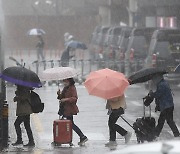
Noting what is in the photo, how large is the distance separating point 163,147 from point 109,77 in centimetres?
856

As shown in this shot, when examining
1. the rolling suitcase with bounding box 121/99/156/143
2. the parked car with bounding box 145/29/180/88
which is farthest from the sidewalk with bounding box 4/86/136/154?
the parked car with bounding box 145/29/180/88

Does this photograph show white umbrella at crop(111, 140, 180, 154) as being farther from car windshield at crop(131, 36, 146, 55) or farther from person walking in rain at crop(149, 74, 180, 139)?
car windshield at crop(131, 36, 146, 55)

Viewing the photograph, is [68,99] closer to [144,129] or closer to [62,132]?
[62,132]

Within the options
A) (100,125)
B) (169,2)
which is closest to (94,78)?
(100,125)

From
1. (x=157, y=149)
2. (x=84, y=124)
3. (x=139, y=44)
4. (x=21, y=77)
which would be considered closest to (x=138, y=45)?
(x=139, y=44)

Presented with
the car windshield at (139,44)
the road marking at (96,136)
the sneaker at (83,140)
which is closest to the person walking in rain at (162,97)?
the sneaker at (83,140)

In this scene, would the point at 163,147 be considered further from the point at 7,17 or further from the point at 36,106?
the point at 7,17

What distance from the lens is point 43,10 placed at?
8519 centimetres

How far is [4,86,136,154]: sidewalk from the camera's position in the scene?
48.1ft

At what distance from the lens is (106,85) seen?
1457cm

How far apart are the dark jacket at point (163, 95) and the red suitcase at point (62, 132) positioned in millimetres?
1784

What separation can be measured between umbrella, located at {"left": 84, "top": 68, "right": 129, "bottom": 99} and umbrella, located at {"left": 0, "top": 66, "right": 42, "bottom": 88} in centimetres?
104

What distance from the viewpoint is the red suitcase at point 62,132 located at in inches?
584

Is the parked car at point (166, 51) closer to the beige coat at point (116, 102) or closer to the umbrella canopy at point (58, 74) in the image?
the beige coat at point (116, 102)
